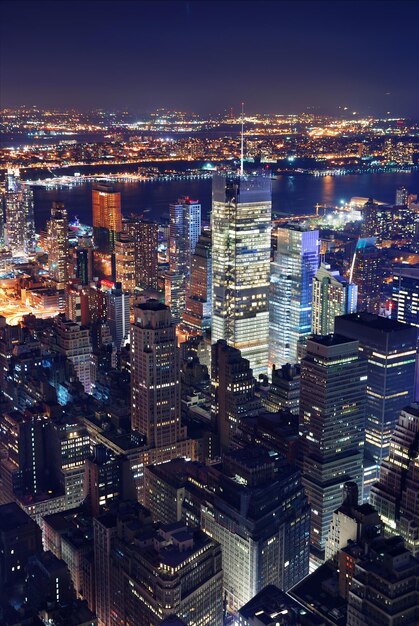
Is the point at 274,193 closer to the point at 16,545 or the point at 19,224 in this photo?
the point at 19,224

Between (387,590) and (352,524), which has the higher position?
(387,590)

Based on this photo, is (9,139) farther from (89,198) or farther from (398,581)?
(398,581)

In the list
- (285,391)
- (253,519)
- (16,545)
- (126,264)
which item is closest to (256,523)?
(253,519)

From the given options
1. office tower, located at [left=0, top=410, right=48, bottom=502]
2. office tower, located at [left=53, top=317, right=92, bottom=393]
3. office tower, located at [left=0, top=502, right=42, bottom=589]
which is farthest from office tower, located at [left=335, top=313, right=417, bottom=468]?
office tower, located at [left=53, top=317, right=92, bottom=393]

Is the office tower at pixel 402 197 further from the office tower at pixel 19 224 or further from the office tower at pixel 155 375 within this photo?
the office tower at pixel 155 375

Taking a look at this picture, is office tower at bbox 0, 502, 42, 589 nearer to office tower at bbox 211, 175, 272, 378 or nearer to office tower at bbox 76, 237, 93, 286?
office tower at bbox 211, 175, 272, 378

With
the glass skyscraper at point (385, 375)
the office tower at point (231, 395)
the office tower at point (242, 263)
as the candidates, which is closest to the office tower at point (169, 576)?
the office tower at point (231, 395)

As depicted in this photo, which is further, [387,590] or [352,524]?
[352,524]

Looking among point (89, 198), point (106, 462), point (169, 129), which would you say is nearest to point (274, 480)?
point (106, 462)
